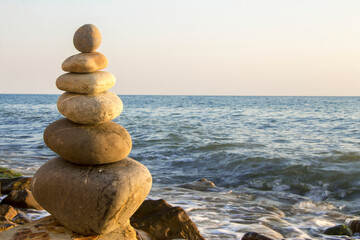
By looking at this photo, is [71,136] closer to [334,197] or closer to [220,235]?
[220,235]

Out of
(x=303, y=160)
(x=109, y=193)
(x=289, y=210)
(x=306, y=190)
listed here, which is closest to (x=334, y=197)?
(x=306, y=190)

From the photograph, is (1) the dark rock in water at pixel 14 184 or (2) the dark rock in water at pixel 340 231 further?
(1) the dark rock in water at pixel 14 184

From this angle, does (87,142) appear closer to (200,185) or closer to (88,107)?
(88,107)

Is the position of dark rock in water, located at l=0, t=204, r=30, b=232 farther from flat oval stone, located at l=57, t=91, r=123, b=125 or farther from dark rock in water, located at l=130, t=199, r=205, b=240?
flat oval stone, located at l=57, t=91, r=123, b=125

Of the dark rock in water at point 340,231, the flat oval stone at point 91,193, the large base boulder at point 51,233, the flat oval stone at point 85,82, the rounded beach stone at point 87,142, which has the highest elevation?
the flat oval stone at point 85,82

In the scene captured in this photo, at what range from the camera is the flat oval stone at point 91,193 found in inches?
184

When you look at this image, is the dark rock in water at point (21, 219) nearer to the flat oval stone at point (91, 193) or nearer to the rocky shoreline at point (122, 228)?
the rocky shoreline at point (122, 228)

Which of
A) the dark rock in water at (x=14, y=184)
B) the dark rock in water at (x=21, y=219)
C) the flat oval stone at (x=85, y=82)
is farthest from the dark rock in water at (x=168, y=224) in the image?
the dark rock in water at (x=14, y=184)

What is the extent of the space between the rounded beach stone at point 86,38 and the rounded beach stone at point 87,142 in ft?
3.41

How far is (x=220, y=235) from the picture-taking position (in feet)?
20.8

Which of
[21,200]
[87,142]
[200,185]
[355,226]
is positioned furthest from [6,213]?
[355,226]

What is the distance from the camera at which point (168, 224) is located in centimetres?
594

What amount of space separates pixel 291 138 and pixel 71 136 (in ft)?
51.4

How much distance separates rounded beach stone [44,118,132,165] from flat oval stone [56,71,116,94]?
0.47m
